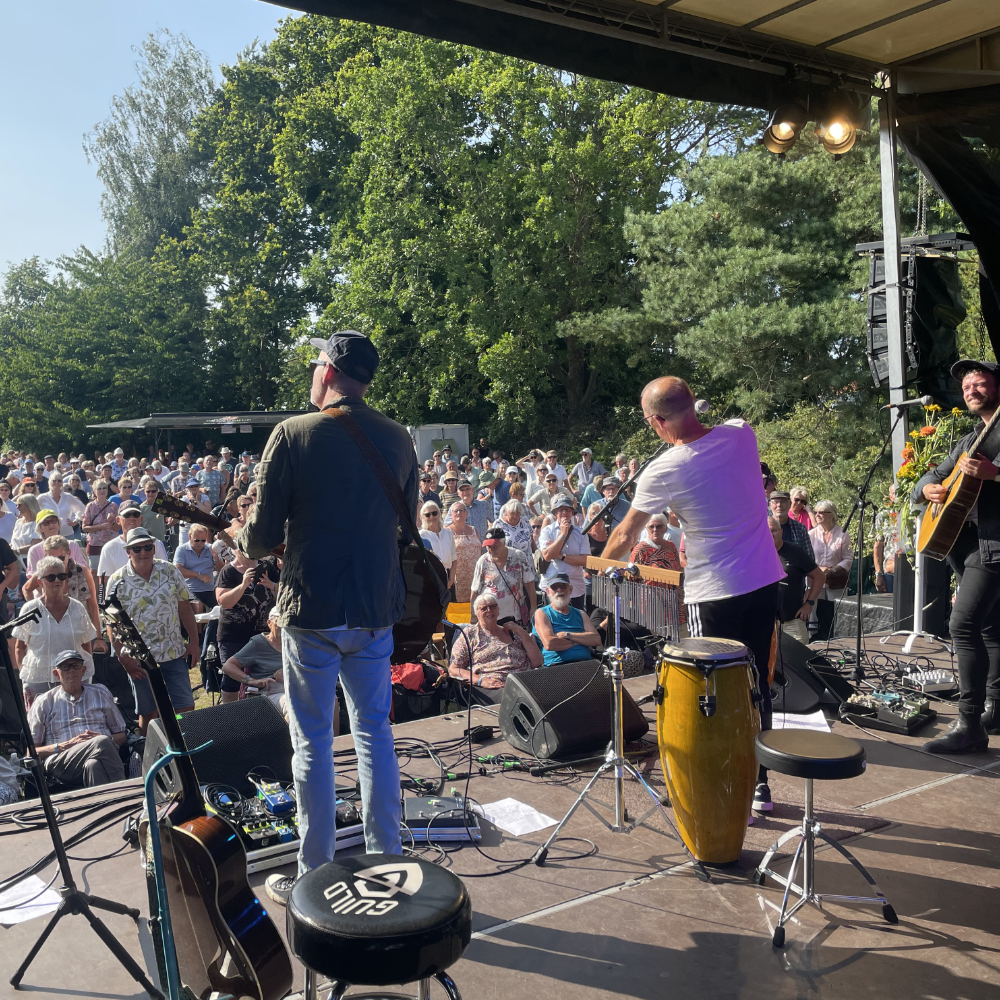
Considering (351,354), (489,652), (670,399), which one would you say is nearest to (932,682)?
(489,652)

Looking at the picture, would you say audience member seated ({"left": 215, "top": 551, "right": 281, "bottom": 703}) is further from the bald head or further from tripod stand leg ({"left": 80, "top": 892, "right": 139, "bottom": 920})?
the bald head

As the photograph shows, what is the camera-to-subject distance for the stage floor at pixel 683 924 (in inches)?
113

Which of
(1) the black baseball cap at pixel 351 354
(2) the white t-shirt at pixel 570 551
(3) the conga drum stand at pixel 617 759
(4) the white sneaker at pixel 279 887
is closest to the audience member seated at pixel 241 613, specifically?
(2) the white t-shirt at pixel 570 551

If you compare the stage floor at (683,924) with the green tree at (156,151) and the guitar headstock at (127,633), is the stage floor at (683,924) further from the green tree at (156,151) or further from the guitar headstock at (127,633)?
the green tree at (156,151)

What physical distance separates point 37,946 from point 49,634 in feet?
11.0

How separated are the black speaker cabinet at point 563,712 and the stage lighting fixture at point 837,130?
395 centimetres

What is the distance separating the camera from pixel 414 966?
192 cm

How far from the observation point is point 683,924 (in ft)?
10.5

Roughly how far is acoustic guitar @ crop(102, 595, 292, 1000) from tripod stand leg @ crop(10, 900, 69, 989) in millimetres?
558

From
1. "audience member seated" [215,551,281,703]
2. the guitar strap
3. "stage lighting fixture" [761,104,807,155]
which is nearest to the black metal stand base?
the guitar strap

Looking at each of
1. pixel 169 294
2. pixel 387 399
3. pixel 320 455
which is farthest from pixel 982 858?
pixel 169 294

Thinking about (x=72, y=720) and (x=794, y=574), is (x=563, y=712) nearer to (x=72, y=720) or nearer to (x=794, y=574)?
(x=794, y=574)

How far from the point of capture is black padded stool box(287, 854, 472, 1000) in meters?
1.91

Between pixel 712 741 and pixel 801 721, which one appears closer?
pixel 712 741
